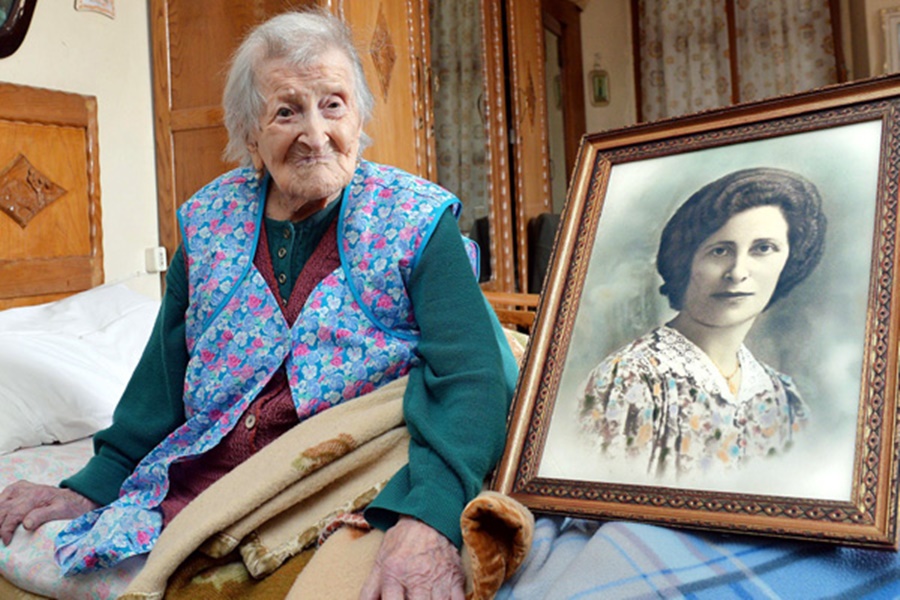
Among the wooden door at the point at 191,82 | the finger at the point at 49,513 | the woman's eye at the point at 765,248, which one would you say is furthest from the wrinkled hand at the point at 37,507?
the wooden door at the point at 191,82

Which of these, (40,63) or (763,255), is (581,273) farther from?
(40,63)

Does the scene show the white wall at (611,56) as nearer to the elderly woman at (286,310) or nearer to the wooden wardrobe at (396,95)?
the wooden wardrobe at (396,95)

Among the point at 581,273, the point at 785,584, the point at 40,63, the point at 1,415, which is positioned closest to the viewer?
the point at 785,584

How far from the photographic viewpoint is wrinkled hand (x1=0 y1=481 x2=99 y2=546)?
1368 mm

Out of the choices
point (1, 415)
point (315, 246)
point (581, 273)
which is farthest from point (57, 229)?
point (581, 273)

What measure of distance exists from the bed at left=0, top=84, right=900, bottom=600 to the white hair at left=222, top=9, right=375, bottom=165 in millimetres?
600

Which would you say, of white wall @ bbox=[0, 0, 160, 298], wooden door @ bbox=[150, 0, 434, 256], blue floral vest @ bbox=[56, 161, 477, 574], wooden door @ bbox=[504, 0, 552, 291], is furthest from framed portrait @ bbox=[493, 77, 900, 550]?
wooden door @ bbox=[504, 0, 552, 291]

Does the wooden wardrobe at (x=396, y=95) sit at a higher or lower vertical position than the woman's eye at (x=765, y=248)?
higher

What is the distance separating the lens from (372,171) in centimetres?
140

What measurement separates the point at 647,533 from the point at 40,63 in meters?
2.57

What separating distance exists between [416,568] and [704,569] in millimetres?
308

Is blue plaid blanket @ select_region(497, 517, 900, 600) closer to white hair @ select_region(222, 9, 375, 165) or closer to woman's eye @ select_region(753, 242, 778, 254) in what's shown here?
woman's eye @ select_region(753, 242, 778, 254)

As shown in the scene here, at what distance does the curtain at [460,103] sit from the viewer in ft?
13.7

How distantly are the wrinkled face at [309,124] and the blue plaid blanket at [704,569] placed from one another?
2.23 ft
